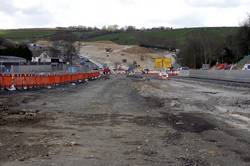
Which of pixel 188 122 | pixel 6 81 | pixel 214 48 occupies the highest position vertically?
pixel 214 48

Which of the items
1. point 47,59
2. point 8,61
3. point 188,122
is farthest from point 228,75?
point 47,59

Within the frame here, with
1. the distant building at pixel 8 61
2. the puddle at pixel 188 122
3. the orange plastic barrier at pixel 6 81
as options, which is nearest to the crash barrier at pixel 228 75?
the orange plastic barrier at pixel 6 81

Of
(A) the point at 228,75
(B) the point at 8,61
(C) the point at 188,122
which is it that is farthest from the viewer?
(B) the point at 8,61

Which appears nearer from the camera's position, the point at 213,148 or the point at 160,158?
the point at 160,158

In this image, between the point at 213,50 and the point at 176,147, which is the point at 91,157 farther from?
the point at 213,50

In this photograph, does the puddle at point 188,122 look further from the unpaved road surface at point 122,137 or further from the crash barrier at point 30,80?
the crash barrier at point 30,80

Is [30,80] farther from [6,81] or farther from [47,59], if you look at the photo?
[47,59]

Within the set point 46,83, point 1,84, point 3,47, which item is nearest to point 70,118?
point 1,84

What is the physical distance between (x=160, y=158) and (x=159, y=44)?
181 metres

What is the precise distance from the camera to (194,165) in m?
9.23

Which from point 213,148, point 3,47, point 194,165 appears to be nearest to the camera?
point 194,165

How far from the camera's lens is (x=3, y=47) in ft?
465

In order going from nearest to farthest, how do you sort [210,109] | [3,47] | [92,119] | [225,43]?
[92,119]
[210,109]
[225,43]
[3,47]

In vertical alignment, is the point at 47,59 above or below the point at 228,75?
above
